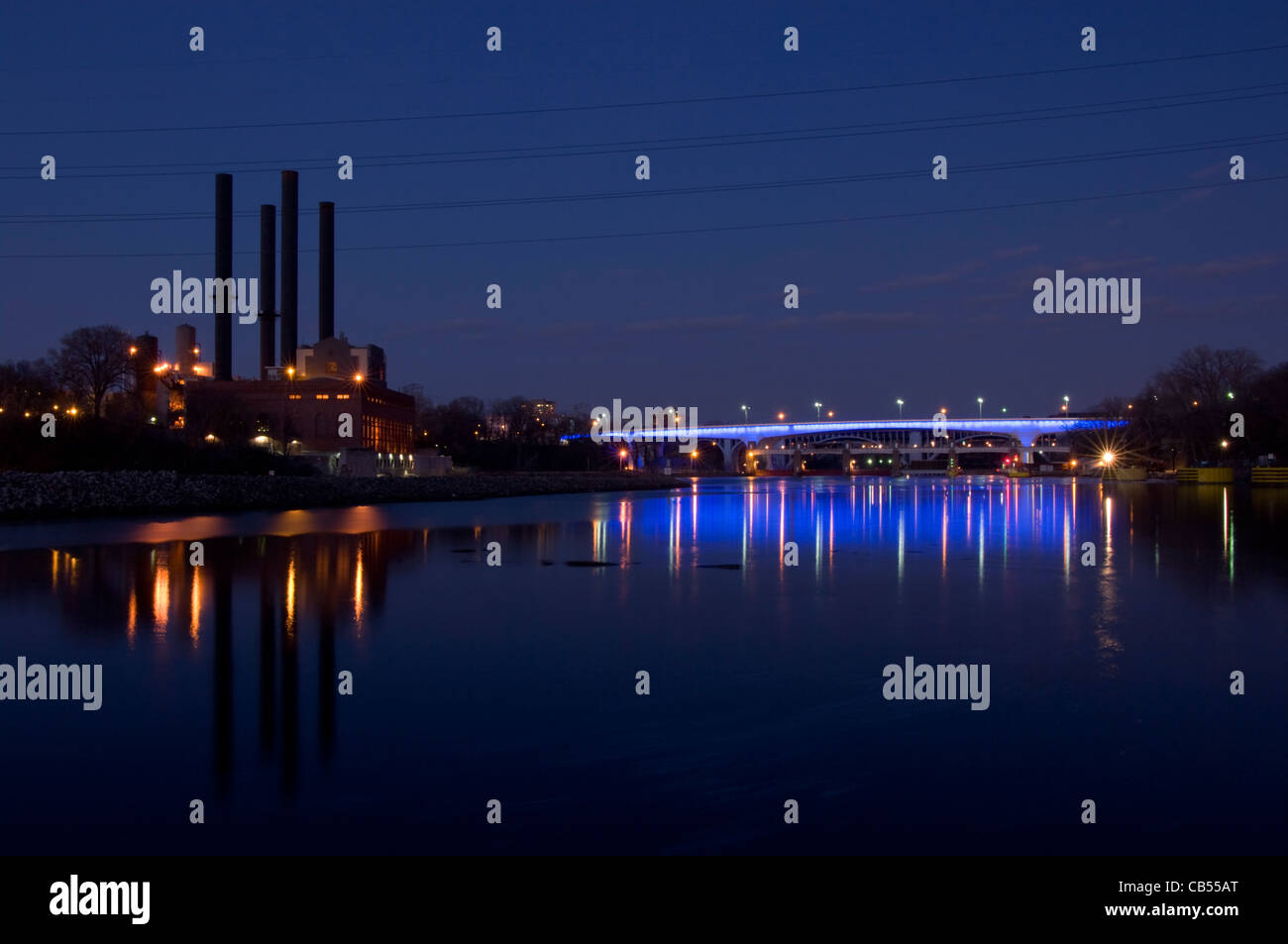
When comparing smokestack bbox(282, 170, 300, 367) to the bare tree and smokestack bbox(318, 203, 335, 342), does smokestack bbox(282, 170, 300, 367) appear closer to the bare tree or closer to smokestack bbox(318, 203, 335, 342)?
smokestack bbox(318, 203, 335, 342)

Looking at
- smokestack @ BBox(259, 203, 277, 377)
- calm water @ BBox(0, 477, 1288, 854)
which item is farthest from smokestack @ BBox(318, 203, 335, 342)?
calm water @ BBox(0, 477, 1288, 854)

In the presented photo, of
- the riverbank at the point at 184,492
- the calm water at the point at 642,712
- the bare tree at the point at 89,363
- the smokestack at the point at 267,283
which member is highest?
the smokestack at the point at 267,283

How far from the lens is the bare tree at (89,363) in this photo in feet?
295

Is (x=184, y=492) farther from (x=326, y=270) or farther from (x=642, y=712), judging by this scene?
(x=326, y=270)

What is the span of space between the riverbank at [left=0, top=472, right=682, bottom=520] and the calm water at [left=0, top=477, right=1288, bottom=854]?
22579 mm

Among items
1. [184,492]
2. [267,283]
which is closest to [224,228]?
[267,283]

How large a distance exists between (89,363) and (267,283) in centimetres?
2662

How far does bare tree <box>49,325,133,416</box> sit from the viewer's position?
295 feet

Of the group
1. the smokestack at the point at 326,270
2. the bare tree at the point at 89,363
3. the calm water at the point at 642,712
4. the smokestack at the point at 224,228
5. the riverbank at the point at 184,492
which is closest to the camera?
the calm water at the point at 642,712

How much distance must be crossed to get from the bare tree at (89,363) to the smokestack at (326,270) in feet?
94.5

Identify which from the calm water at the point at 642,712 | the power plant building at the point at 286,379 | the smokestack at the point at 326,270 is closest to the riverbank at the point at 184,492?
the calm water at the point at 642,712

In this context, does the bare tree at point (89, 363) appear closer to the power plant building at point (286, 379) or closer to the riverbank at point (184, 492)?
the power plant building at point (286, 379)
